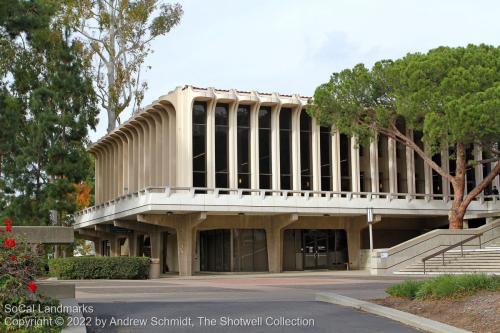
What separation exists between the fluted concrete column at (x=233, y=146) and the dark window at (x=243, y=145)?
609 millimetres

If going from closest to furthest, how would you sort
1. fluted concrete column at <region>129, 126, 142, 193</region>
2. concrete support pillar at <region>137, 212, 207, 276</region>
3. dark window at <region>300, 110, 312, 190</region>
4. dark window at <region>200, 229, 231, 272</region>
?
concrete support pillar at <region>137, 212, 207, 276</region>
dark window at <region>200, 229, 231, 272</region>
dark window at <region>300, 110, 312, 190</region>
fluted concrete column at <region>129, 126, 142, 193</region>

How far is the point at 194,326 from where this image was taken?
11070 millimetres

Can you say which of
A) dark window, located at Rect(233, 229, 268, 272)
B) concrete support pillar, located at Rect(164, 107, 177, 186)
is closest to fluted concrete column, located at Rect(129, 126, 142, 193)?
concrete support pillar, located at Rect(164, 107, 177, 186)

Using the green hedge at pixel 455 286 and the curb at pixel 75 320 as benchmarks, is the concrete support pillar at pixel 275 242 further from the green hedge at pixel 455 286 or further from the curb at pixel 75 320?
the curb at pixel 75 320

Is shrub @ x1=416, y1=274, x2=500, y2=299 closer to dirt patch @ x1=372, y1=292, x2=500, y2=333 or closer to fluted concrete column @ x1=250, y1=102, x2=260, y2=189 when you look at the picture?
dirt patch @ x1=372, y1=292, x2=500, y2=333

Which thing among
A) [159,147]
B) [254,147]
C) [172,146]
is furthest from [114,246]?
[254,147]

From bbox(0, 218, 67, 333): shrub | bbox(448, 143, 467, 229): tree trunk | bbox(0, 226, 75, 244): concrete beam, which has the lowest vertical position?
bbox(0, 218, 67, 333): shrub

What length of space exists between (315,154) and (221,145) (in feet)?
20.6

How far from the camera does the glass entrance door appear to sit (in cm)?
4512

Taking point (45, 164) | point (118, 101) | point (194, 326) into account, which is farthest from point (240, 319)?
point (118, 101)

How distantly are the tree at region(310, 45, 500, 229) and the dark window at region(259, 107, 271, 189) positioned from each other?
295 centimetres

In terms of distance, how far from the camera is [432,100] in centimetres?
3594

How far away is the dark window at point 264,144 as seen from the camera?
137 ft

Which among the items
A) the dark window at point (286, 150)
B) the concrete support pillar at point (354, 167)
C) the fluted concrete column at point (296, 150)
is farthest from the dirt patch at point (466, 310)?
the concrete support pillar at point (354, 167)
